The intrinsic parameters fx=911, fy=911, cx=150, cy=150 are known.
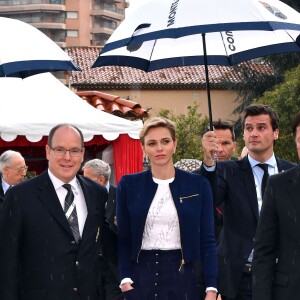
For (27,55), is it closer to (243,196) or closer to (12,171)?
(12,171)

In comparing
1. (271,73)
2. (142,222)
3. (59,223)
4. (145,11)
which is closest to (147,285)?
(142,222)

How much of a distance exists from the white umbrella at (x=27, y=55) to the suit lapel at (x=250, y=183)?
2.15 meters

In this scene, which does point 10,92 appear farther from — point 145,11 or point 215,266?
point 215,266

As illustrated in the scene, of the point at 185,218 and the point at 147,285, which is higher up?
the point at 185,218

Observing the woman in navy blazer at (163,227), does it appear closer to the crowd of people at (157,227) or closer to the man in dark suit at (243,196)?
the crowd of people at (157,227)

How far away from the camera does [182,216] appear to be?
565cm

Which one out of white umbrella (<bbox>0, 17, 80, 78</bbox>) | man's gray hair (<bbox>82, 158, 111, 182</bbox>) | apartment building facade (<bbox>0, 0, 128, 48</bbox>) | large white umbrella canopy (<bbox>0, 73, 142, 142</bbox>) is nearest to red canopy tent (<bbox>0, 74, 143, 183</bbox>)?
large white umbrella canopy (<bbox>0, 73, 142, 142</bbox>)

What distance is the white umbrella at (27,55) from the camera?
7.76 metres

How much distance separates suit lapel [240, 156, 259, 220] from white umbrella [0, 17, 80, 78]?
7.05 feet

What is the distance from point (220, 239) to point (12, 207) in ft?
6.04

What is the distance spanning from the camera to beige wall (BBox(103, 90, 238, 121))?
2415 inches

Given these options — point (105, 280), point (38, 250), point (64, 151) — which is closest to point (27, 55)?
point (64, 151)

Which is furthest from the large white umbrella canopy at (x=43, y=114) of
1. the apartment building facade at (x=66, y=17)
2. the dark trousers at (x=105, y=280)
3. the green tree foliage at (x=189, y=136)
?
the apartment building facade at (x=66, y=17)

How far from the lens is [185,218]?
18.6 ft
